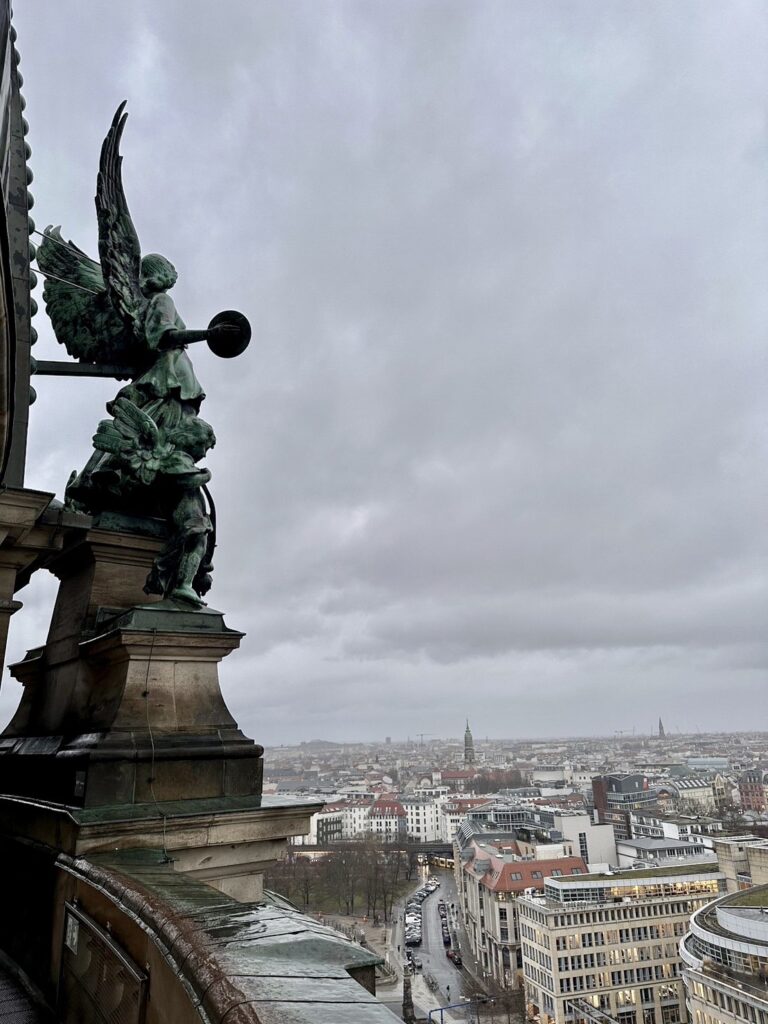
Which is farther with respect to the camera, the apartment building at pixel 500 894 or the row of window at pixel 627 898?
the apartment building at pixel 500 894

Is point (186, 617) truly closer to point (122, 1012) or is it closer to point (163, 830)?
point (163, 830)

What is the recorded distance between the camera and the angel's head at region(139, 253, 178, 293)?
8.27 meters

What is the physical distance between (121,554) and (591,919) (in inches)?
2644

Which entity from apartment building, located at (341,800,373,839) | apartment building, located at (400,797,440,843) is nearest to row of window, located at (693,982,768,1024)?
apartment building, located at (341,800,373,839)

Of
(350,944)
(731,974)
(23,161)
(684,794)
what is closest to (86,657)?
(350,944)

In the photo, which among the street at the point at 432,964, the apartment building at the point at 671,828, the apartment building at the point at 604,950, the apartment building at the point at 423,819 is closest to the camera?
the apartment building at the point at 604,950

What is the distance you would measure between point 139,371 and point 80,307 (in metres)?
1.20

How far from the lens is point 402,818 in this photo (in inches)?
6526

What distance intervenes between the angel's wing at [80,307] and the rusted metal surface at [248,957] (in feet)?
20.0

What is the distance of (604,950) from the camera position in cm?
6156

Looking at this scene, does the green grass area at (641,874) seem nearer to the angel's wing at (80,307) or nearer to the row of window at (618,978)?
the row of window at (618,978)

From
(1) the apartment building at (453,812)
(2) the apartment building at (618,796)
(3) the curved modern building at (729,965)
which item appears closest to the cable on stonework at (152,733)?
(3) the curved modern building at (729,965)

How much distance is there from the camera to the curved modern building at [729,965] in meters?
43.1

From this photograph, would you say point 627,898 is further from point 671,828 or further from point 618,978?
point 671,828
